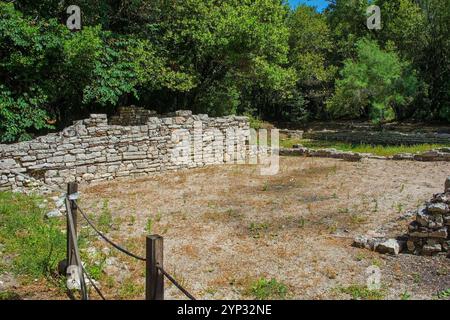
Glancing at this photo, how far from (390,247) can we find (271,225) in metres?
2.61

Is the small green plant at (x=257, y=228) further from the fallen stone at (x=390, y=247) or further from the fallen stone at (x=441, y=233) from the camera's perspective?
the fallen stone at (x=441, y=233)

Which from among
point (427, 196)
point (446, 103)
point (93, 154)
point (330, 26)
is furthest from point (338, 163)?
point (330, 26)

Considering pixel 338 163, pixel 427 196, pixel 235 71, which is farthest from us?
pixel 235 71

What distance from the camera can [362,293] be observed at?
574 cm

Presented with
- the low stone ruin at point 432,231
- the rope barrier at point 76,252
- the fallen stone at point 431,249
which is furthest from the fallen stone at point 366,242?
the rope barrier at point 76,252

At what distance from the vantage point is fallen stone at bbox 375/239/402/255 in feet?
23.5

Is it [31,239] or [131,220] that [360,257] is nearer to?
[131,220]

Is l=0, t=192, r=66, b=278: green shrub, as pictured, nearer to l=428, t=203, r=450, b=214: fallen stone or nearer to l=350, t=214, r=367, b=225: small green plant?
l=350, t=214, r=367, b=225: small green plant

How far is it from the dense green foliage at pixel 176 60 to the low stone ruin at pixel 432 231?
11929mm

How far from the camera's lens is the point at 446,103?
30359 millimetres

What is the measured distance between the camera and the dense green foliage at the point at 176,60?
14.5 m

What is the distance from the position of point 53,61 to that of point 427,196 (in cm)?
1304

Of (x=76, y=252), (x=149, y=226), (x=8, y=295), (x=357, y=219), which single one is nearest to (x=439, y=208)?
(x=357, y=219)

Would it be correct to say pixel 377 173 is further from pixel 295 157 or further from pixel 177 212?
pixel 177 212
